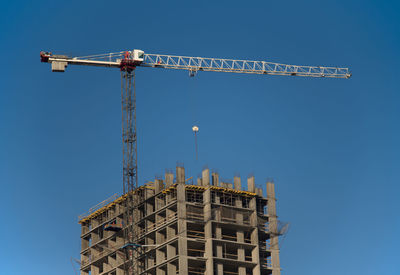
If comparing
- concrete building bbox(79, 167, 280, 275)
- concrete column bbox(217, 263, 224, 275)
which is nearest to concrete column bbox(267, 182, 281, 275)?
concrete building bbox(79, 167, 280, 275)

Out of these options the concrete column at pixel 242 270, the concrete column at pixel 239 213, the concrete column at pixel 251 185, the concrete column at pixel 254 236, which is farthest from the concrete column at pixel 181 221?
the concrete column at pixel 251 185

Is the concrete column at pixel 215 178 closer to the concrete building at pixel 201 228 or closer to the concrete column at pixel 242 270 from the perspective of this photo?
the concrete building at pixel 201 228

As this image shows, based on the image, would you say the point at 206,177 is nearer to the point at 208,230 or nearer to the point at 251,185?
the point at 251,185

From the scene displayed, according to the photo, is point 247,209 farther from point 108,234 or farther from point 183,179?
point 108,234

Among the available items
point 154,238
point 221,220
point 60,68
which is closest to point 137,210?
point 154,238

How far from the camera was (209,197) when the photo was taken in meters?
180

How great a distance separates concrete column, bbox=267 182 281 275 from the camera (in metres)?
183

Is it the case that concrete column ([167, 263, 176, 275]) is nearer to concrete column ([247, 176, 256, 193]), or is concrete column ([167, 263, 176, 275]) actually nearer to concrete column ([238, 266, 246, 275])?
Answer: concrete column ([238, 266, 246, 275])

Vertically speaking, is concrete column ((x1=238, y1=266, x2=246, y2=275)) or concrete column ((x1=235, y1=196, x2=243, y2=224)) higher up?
concrete column ((x1=235, y1=196, x2=243, y2=224))

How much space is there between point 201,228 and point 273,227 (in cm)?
1598

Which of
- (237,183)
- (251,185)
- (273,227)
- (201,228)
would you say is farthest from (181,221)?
(273,227)

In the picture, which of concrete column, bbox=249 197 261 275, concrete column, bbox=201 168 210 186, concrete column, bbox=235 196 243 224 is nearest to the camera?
concrete column, bbox=249 197 261 275

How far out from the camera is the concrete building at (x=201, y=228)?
17650cm

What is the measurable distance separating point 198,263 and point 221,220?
962cm
